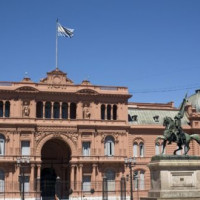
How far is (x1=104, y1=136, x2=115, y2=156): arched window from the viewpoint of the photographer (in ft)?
235

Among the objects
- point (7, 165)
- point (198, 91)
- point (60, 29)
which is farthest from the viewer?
point (198, 91)

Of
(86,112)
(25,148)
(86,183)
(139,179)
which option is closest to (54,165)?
(86,183)

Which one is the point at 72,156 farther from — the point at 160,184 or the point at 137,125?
the point at 160,184

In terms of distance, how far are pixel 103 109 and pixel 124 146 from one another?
6649mm

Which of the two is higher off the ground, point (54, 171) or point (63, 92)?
point (63, 92)

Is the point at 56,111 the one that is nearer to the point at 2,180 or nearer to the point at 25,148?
the point at 25,148

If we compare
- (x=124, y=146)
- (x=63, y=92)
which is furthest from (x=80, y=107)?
(x=124, y=146)

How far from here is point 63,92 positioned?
70.3 m

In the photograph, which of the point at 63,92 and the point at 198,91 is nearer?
the point at 63,92

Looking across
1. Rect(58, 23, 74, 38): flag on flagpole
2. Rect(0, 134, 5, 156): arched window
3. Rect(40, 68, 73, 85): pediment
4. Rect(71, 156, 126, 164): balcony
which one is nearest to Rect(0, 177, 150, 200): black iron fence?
Rect(71, 156, 126, 164): balcony

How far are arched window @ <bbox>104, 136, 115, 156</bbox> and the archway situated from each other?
19.0ft

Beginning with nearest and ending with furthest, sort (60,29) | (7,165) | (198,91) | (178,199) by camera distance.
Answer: (178,199), (7,165), (60,29), (198,91)

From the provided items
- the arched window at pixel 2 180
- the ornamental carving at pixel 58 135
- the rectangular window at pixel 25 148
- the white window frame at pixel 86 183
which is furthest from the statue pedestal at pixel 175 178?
the arched window at pixel 2 180

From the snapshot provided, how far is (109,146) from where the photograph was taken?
7194 cm
